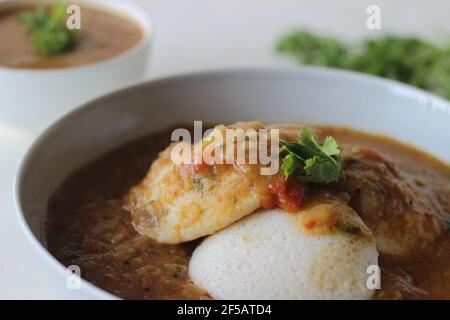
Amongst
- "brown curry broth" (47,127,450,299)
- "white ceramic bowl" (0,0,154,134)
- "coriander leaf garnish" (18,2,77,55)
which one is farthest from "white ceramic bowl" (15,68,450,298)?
"coriander leaf garnish" (18,2,77,55)

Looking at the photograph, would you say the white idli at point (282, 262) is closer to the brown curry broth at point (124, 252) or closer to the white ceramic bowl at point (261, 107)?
the brown curry broth at point (124, 252)

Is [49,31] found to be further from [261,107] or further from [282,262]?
[282,262]

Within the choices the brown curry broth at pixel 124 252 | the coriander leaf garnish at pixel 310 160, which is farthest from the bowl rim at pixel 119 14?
the coriander leaf garnish at pixel 310 160

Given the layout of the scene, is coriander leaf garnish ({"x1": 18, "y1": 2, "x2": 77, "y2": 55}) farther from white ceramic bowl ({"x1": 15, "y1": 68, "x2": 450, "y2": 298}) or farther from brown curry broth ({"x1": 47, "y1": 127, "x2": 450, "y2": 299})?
brown curry broth ({"x1": 47, "y1": 127, "x2": 450, "y2": 299})

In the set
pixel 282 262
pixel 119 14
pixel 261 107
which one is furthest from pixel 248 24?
pixel 282 262

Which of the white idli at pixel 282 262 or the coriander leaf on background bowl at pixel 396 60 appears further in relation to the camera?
the coriander leaf on background bowl at pixel 396 60

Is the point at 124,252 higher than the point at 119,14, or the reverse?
the point at 119,14
